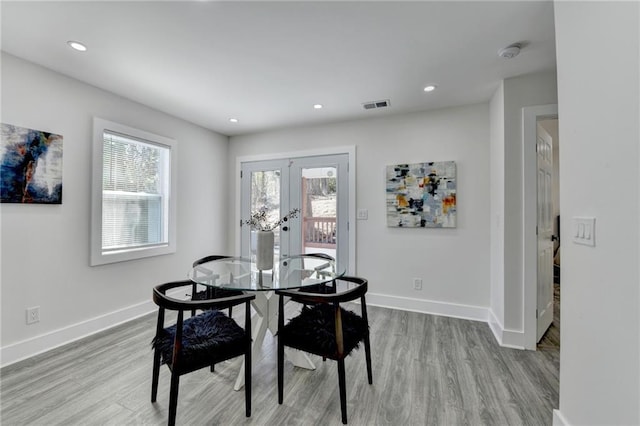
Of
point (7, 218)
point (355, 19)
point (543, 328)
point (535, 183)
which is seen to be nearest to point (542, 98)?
point (535, 183)

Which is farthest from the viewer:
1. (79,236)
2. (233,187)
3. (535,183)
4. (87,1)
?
(233,187)

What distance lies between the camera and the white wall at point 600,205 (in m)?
1.00

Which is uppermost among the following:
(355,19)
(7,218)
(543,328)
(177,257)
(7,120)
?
(355,19)

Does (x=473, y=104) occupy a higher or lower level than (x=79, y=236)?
higher

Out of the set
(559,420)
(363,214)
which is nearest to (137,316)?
(363,214)

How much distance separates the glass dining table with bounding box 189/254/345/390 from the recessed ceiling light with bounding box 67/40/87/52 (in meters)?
1.92

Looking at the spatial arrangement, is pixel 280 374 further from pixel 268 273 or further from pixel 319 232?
pixel 319 232

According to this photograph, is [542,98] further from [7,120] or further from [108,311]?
[108,311]

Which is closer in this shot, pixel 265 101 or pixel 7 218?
pixel 7 218

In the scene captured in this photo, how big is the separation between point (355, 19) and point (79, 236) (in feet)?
10.1

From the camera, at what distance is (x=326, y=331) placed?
1737 mm

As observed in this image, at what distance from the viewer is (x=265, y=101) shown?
314 cm

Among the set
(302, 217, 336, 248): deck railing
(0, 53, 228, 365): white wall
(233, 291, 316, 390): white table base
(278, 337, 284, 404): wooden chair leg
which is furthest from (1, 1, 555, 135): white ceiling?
(278, 337, 284, 404): wooden chair leg

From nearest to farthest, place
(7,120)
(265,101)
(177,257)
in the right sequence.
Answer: (7,120)
(265,101)
(177,257)
